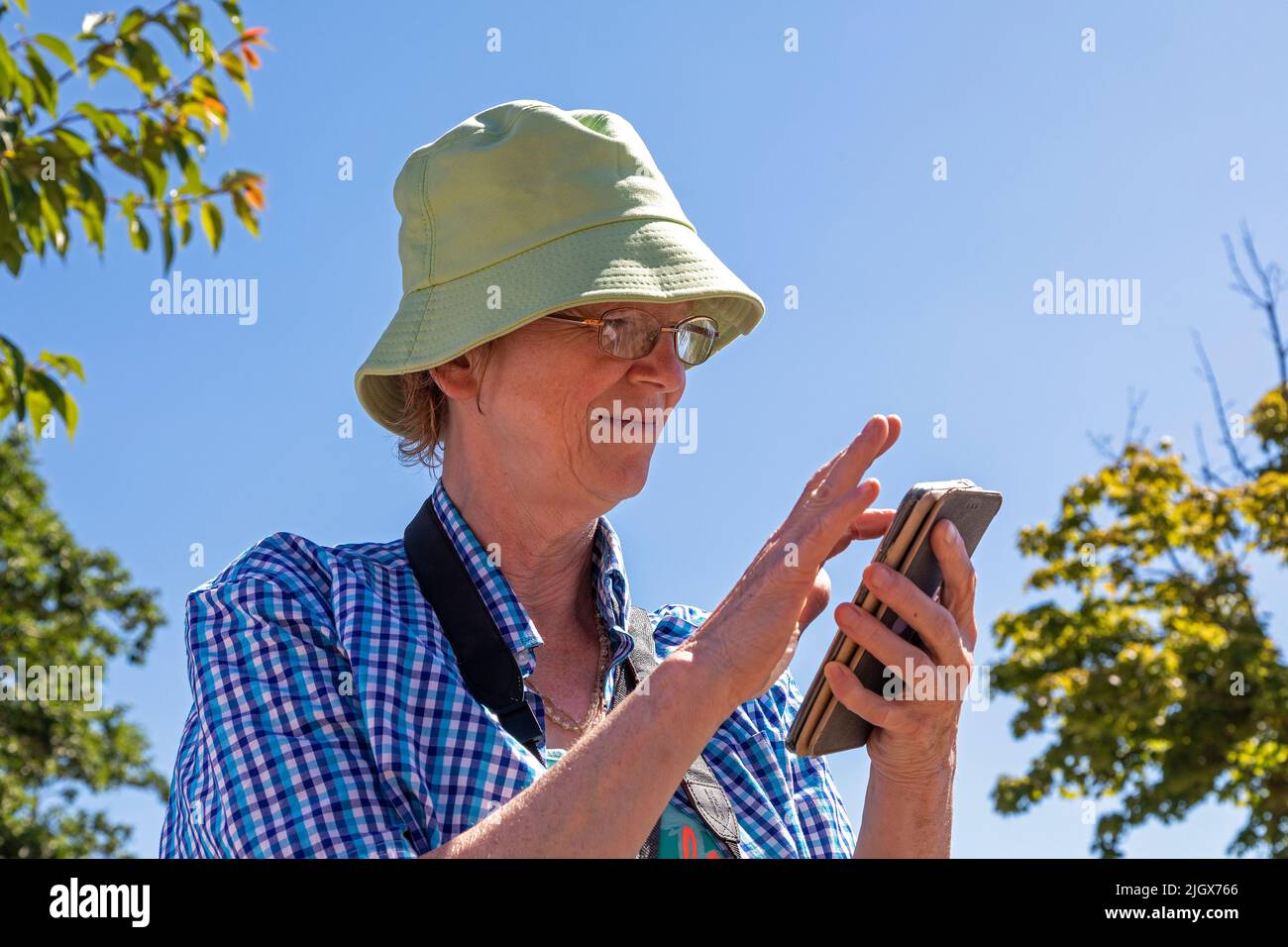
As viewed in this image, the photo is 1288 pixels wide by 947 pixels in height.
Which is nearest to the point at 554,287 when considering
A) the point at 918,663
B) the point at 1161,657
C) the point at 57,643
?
the point at 918,663

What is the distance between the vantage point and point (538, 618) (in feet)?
9.78

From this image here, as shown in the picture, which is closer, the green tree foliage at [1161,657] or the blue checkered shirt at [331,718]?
the blue checkered shirt at [331,718]

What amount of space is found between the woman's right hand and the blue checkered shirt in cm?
43

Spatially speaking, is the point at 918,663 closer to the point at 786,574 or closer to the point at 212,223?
the point at 786,574

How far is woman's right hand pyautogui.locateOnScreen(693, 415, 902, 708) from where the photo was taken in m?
2.27

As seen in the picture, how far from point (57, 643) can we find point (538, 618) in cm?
1835

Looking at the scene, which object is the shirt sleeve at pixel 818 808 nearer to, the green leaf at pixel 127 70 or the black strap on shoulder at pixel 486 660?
the black strap on shoulder at pixel 486 660

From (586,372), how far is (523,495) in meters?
0.31

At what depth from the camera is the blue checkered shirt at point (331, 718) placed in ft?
7.13

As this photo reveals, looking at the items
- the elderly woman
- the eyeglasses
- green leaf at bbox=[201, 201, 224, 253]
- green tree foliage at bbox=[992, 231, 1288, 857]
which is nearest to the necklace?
the elderly woman

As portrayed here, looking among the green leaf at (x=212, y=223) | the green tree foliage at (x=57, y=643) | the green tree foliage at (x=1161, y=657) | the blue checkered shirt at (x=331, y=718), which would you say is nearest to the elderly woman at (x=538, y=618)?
the blue checkered shirt at (x=331, y=718)
